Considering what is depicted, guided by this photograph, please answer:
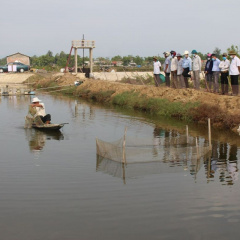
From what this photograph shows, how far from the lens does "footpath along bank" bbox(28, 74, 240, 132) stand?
22.0 m

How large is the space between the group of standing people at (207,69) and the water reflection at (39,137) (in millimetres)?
7740

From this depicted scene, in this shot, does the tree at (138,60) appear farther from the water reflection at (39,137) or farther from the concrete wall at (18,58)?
A: the water reflection at (39,137)

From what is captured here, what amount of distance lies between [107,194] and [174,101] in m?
15.4

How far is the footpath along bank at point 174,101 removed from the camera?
22.0m

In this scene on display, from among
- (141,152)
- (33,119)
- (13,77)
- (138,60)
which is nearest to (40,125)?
(33,119)

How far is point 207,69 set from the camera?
76.5ft

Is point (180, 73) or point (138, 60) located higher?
point (138, 60)

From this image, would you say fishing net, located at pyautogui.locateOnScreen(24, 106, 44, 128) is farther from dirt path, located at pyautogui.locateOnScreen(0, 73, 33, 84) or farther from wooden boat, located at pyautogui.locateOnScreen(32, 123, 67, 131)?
dirt path, located at pyautogui.locateOnScreen(0, 73, 33, 84)

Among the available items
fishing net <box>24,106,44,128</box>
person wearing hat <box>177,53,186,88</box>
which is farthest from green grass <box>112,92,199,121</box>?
fishing net <box>24,106,44,128</box>

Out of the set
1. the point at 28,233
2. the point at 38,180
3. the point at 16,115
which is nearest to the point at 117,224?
the point at 28,233

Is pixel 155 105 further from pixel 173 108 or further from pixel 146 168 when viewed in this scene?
pixel 146 168

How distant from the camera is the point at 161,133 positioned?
2141 cm

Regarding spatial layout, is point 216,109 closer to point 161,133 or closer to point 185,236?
point 161,133

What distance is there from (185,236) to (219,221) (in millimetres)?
1117
